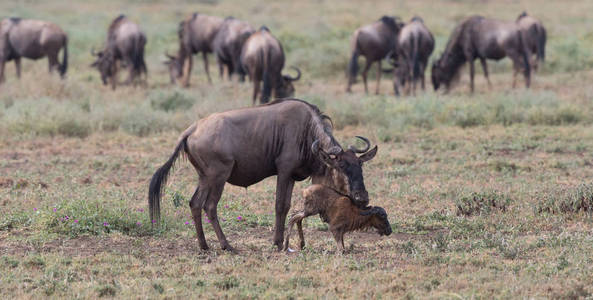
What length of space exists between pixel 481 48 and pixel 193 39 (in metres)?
6.65

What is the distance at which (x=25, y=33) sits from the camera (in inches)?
700

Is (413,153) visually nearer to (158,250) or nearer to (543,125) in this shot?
(543,125)

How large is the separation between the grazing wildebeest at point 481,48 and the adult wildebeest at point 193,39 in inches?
205

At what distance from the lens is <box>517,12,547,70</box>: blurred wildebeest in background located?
16922mm

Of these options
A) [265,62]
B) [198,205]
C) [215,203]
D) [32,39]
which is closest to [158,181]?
[198,205]

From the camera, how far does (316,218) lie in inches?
307

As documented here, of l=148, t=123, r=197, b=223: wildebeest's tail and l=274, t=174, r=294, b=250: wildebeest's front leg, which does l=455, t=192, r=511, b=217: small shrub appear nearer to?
l=274, t=174, r=294, b=250: wildebeest's front leg

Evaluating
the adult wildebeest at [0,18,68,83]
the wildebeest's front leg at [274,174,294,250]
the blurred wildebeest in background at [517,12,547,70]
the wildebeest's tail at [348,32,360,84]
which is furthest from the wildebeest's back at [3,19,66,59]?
the wildebeest's front leg at [274,174,294,250]

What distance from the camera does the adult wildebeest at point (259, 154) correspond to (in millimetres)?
6383

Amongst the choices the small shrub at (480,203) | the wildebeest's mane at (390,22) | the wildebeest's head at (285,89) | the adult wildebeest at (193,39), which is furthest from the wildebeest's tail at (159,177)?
the wildebeest's mane at (390,22)

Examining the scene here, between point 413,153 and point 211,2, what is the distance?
108 ft

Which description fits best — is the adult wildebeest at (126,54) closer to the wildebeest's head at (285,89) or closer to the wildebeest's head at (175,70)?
the wildebeest's head at (175,70)

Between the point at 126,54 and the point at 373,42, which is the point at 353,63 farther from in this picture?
the point at 126,54

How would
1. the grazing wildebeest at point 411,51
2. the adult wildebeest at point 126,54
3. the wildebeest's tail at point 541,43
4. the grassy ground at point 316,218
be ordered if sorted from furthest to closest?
the wildebeest's tail at point 541,43
the adult wildebeest at point 126,54
the grazing wildebeest at point 411,51
the grassy ground at point 316,218
